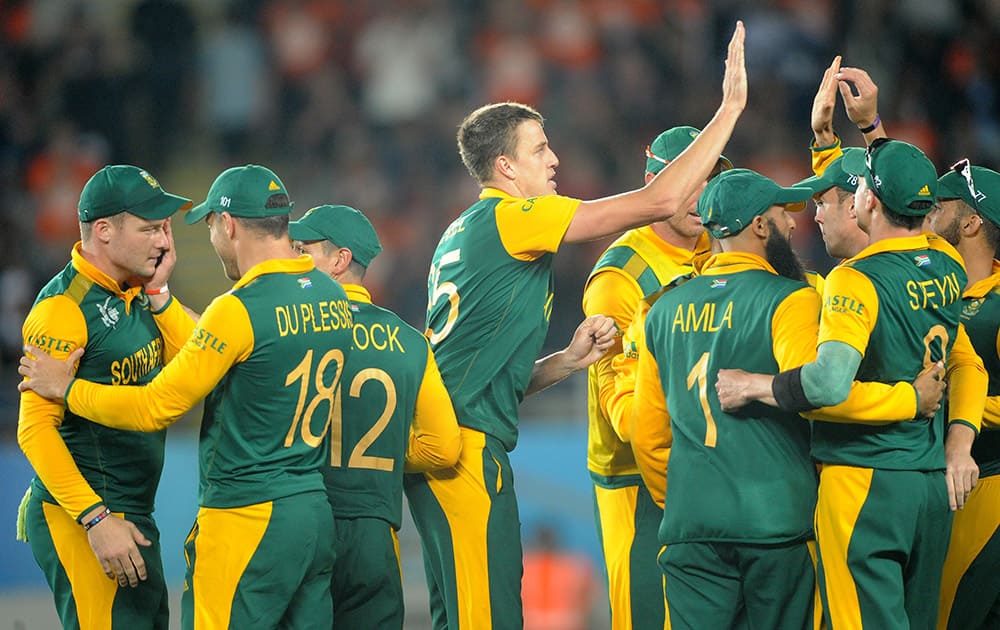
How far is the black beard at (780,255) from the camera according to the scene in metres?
5.29

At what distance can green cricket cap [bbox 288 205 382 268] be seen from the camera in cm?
581

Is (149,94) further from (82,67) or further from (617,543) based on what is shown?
(617,543)

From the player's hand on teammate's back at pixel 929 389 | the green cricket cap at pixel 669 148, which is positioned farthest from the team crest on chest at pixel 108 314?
the player's hand on teammate's back at pixel 929 389

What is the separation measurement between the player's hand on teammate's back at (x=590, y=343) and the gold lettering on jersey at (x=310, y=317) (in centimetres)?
110

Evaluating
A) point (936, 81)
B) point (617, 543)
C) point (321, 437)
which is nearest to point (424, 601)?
point (617, 543)

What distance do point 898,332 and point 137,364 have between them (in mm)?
3089

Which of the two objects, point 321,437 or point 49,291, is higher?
point 49,291

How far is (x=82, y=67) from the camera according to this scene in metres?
13.7

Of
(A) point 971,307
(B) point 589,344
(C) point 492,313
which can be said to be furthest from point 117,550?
(A) point 971,307

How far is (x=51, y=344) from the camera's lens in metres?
5.27

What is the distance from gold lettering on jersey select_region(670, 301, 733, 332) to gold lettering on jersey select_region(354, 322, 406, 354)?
1.15 meters

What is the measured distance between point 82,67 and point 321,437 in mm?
9693

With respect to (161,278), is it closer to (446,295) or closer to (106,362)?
(106,362)

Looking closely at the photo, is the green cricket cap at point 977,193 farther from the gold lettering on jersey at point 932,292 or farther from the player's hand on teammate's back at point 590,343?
the player's hand on teammate's back at point 590,343
